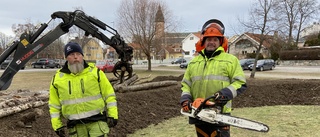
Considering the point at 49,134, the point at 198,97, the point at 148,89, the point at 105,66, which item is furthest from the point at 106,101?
the point at 105,66

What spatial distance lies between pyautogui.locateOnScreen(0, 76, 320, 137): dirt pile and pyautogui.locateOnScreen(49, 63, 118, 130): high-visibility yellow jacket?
262 centimetres

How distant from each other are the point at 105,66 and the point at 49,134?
25251 millimetres

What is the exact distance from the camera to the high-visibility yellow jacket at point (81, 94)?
3.26 metres

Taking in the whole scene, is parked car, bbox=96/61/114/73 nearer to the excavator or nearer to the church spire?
the church spire

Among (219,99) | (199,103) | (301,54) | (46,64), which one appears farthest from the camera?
(46,64)

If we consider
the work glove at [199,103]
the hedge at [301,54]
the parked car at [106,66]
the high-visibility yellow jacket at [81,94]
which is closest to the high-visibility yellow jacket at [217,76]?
the work glove at [199,103]

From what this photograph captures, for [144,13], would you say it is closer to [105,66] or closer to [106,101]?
[105,66]

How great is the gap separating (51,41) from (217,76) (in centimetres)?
596

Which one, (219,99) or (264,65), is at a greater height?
(219,99)

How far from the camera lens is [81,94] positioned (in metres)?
3.25

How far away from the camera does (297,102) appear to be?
33.5ft

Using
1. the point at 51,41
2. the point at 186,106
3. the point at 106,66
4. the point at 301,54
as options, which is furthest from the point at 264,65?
the point at 186,106

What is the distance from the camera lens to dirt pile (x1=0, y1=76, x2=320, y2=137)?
582 cm

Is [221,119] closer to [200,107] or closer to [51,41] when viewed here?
[200,107]
